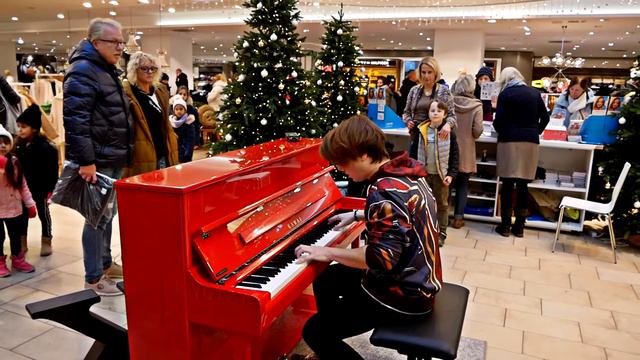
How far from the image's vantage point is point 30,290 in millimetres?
3508

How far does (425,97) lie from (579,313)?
90.4 inches

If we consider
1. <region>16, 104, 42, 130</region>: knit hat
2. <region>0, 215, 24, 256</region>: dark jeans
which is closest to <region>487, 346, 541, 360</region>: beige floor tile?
<region>0, 215, 24, 256</region>: dark jeans

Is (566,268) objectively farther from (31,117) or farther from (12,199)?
(31,117)

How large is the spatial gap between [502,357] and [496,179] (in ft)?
10.2

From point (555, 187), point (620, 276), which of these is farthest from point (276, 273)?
point (555, 187)

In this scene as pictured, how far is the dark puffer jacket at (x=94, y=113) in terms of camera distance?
2953mm

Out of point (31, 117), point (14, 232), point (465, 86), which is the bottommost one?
point (14, 232)

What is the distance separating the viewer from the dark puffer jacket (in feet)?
9.69

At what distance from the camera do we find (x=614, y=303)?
11.9 feet

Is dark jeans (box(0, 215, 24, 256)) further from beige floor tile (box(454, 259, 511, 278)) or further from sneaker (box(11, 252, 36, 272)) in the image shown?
beige floor tile (box(454, 259, 511, 278))

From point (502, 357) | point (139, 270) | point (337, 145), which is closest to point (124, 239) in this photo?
point (139, 270)

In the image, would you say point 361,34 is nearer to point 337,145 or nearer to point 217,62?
point 337,145

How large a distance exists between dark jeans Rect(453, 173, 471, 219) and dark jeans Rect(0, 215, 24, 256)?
4.09 meters

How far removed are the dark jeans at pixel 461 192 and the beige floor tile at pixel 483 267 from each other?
104cm
